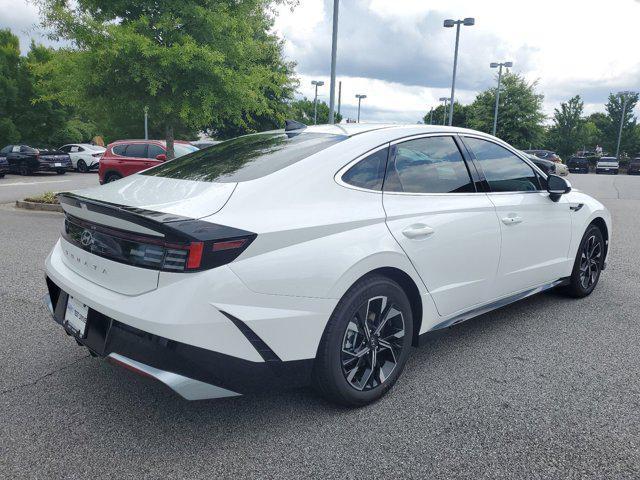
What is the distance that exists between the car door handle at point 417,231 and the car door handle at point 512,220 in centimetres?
84

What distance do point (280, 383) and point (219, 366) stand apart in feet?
1.14

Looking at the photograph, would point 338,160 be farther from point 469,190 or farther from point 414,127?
point 469,190

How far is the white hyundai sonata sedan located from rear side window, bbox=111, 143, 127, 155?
39.9 ft

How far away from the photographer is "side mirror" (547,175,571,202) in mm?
4148

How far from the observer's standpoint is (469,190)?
3521mm

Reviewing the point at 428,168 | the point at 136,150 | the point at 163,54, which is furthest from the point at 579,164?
the point at 428,168

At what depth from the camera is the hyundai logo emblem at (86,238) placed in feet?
8.73

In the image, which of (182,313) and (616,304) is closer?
(182,313)

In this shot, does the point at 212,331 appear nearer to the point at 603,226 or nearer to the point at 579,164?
the point at 603,226

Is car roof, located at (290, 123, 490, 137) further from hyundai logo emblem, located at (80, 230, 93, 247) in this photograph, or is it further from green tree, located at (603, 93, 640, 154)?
green tree, located at (603, 93, 640, 154)

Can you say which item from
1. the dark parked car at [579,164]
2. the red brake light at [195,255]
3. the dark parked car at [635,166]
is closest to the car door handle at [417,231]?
the red brake light at [195,255]

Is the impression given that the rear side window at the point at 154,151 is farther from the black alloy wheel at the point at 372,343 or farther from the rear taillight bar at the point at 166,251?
the black alloy wheel at the point at 372,343

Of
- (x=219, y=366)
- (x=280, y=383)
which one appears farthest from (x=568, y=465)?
(x=219, y=366)

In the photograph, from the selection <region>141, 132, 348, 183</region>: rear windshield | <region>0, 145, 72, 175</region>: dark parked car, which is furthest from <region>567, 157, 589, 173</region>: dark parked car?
<region>141, 132, 348, 183</region>: rear windshield
